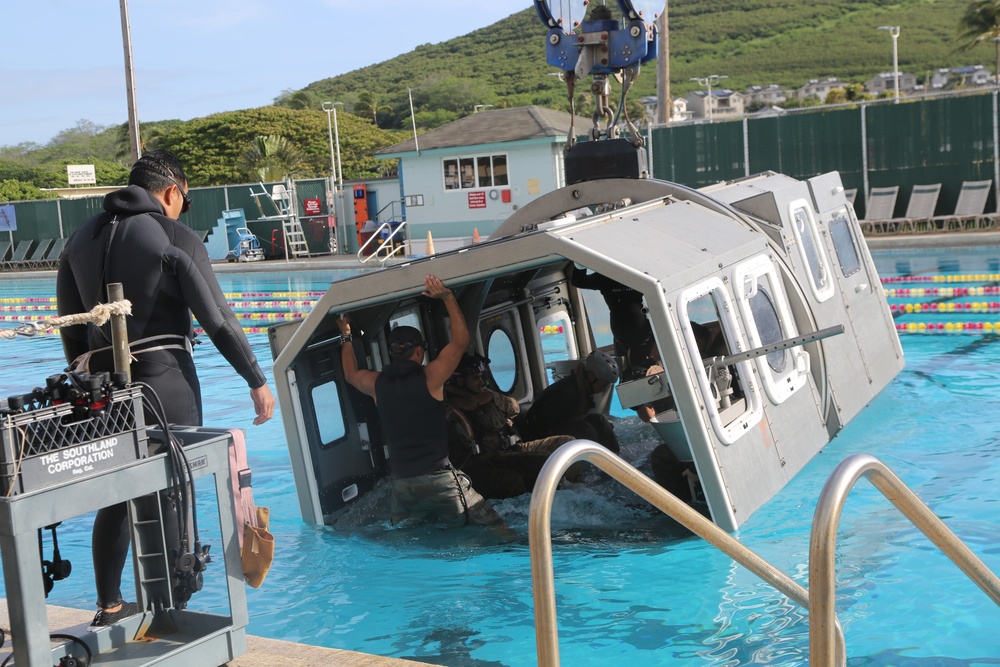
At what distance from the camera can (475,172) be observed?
30391 mm

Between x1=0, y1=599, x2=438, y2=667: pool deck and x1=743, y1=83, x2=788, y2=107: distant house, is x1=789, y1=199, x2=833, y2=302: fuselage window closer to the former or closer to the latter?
x1=0, y1=599, x2=438, y2=667: pool deck

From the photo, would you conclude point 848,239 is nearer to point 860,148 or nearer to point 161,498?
point 161,498

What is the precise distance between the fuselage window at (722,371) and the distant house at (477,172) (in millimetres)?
22165

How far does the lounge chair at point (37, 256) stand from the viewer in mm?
36188

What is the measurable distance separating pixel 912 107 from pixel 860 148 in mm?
1490

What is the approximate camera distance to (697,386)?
217 inches

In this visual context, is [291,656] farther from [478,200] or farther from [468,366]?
[478,200]

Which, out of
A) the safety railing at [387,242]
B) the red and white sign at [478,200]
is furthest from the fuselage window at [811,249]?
the red and white sign at [478,200]

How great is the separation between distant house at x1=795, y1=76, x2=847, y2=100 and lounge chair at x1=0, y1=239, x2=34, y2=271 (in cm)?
10164

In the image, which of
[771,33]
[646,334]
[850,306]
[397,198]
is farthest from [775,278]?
[771,33]

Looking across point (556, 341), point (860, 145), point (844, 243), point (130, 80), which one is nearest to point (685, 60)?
point (860, 145)

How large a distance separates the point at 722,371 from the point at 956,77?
434 ft

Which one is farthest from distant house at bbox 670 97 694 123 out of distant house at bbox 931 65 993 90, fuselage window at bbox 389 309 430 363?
fuselage window at bbox 389 309 430 363

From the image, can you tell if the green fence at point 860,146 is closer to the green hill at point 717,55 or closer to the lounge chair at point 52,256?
the lounge chair at point 52,256
